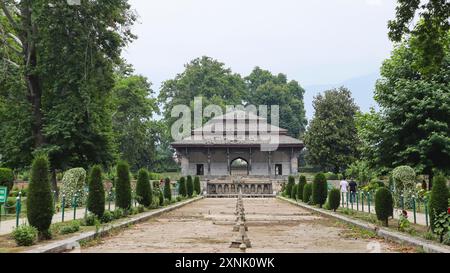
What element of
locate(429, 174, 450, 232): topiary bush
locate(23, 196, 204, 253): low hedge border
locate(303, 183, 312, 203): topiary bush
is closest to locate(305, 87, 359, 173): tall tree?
locate(303, 183, 312, 203): topiary bush

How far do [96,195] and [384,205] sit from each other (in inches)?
305

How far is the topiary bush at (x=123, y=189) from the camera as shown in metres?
16.0

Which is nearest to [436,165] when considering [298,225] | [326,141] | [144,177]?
[298,225]

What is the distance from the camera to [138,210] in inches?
695

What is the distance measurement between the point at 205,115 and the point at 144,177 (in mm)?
48246

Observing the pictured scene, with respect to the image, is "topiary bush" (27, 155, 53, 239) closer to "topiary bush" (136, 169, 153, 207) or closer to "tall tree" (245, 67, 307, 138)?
"topiary bush" (136, 169, 153, 207)

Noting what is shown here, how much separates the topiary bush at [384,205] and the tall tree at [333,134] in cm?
3875

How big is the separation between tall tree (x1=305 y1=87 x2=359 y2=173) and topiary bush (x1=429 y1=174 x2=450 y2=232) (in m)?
41.5

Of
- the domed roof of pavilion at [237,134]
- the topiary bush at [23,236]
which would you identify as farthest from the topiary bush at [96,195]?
the domed roof of pavilion at [237,134]

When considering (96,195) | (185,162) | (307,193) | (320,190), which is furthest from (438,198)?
(185,162)

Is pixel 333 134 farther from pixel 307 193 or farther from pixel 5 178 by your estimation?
pixel 5 178

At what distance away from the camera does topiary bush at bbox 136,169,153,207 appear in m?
19.0

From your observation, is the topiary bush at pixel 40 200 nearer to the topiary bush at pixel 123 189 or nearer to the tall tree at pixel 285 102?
the topiary bush at pixel 123 189

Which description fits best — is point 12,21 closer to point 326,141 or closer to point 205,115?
point 326,141
